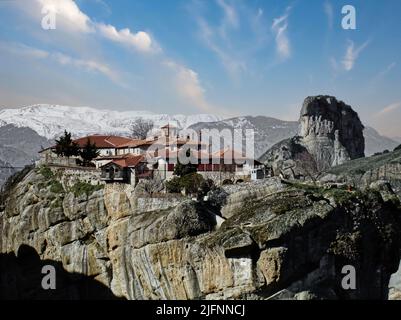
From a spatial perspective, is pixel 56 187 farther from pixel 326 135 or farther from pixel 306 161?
pixel 326 135

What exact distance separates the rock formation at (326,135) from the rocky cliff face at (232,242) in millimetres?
60993

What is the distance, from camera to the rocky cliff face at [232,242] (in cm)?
2798

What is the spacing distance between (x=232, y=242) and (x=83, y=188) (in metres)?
16.7

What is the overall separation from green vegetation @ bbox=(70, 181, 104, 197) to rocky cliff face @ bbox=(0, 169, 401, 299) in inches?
4.6

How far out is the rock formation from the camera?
98562 millimetres

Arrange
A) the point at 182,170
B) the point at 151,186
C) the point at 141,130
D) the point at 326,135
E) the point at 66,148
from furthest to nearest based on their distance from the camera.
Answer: the point at 326,135
the point at 141,130
the point at 66,148
the point at 182,170
the point at 151,186

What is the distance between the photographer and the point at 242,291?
27.7m

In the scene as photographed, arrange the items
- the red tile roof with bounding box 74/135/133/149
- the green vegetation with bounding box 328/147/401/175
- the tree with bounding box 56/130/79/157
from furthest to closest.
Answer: the green vegetation with bounding box 328/147/401/175
the red tile roof with bounding box 74/135/133/149
the tree with bounding box 56/130/79/157

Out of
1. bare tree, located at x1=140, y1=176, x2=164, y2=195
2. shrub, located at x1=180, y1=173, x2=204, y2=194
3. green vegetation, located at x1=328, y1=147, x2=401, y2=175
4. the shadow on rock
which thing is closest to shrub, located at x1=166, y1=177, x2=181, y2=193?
shrub, located at x1=180, y1=173, x2=204, y2=194

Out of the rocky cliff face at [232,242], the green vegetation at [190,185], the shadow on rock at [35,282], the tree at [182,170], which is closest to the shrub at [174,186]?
the green vegetation at [190,185]

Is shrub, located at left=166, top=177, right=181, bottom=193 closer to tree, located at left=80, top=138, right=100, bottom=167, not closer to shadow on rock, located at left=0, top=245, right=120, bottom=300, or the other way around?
shadow on rock, located at left=0, top=245, right=120, bottom=300

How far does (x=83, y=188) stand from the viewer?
130ft

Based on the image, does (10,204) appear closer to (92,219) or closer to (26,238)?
(26,238)

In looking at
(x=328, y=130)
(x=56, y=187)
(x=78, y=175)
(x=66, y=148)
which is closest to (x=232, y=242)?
(x=78, y=175)
